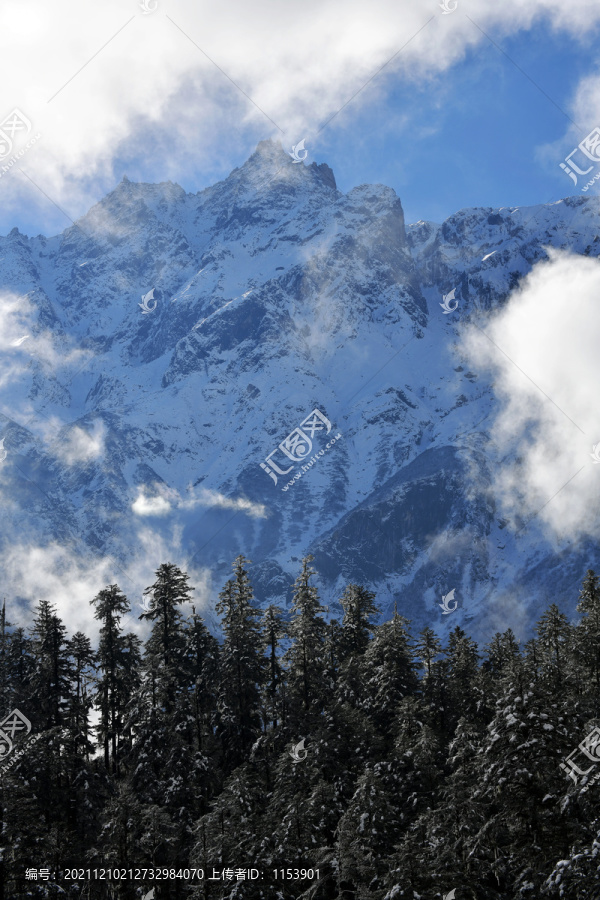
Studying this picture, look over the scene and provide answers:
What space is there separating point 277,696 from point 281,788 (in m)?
10.7

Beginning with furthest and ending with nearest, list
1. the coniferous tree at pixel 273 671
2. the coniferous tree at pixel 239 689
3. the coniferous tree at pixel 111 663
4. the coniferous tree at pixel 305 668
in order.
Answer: the coniferous tree at pixel 111 663 → the coniferous tree at pixel 239 689 → the coniferous tree at pixel 273 671 → the coniferous tree at pixel 305 668

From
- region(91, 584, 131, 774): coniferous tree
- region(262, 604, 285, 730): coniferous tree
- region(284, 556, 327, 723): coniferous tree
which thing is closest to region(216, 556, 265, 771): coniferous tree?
region(262, 604, 285, 730): coniferous tree

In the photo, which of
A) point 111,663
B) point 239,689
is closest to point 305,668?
point 239,689

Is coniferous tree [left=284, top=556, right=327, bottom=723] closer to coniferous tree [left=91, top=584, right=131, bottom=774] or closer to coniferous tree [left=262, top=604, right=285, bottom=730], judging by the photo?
coniferous tree [left=262, top=604, right=285, bottom=730]

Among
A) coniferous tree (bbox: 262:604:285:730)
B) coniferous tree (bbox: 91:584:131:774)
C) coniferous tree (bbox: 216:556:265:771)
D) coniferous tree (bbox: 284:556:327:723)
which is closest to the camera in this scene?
coniferous tree (bbox: 284:556:327:723)

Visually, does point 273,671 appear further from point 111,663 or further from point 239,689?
point 111,663

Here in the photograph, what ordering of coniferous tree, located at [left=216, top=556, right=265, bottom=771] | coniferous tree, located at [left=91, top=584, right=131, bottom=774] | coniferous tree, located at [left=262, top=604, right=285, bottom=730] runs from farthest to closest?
coniferous tree, located at [left=91, top=584, right=131, bottom=774] < coniferous tree, located at [left=216, top=556, right=265, bottom=771] < coniferous tree, located at [left=262, top=604, right=285, bottom=730]

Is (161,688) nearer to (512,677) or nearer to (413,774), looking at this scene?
(413,774)

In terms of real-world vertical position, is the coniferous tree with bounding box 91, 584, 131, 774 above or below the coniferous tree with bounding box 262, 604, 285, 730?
above

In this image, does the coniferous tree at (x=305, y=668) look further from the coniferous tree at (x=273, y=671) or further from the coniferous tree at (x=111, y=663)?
the coniferous tree at (x=111, y=663)

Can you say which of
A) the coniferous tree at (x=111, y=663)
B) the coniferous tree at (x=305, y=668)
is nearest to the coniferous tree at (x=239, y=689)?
the coniferous tree at (x=305, y=668)

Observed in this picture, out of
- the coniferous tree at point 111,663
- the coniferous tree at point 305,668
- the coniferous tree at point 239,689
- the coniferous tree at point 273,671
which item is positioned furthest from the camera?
the coniferous tree at point 111,663

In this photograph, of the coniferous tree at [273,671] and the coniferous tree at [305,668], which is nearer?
the coniferous tree at [305,668]

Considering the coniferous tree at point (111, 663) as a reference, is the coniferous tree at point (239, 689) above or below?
below
